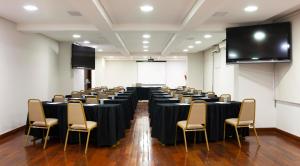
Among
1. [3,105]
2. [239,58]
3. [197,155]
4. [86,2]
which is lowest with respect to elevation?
[197,155]

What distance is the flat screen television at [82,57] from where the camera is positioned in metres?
9.98

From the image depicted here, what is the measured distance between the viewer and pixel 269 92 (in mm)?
6980

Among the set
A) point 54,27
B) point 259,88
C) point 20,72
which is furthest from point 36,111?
point 259,88

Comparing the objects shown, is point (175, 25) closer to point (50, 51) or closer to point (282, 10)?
point (282, 10)

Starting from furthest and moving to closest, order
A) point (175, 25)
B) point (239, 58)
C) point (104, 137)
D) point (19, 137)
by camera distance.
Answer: point (175, 25) < point (239, 58) < point (19, 137) < point (104, 137)

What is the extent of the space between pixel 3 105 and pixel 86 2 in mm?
3720

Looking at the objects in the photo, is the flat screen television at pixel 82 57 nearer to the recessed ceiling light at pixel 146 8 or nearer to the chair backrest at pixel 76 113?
the recessed ceiling light at pixel 146 8

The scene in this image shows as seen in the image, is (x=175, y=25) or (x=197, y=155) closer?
(x=197, y=155)

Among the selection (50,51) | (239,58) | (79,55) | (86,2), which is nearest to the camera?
(86,2)

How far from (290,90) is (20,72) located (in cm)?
724

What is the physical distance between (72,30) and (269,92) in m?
5.86

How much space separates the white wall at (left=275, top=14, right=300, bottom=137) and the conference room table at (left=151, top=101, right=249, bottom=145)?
1.20m

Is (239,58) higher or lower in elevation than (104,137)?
higher

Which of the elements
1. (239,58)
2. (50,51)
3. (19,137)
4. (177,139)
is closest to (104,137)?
(177,139)
